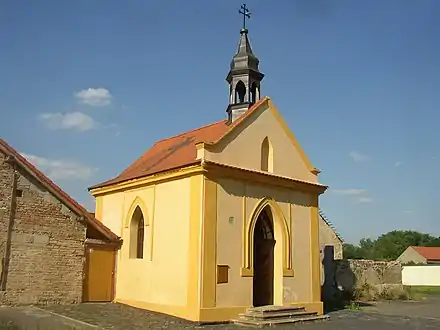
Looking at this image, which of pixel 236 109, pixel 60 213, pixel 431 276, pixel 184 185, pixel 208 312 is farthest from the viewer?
pixel 431 276

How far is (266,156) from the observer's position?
19.0m

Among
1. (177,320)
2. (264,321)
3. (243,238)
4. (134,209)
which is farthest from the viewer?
(134,209)

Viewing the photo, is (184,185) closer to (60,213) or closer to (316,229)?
(60,213)

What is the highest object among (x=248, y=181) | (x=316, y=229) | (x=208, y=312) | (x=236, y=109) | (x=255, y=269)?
(x=236, y=109)

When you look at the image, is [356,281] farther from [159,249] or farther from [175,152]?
[159,249]

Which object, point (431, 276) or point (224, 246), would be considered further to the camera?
point (431, 276)

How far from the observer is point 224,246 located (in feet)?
54.4

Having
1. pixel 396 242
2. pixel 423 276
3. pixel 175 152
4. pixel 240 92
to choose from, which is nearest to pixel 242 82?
pixel 240 92

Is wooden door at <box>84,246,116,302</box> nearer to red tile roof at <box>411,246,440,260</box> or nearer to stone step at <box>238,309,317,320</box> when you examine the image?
stone step at <box>238,309,317,320</box>

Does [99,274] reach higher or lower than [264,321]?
higher

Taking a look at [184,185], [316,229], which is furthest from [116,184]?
[316,229]

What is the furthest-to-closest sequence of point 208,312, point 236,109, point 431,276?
point 431,276
point 236,109
point 208,312

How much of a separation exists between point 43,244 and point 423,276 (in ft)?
148

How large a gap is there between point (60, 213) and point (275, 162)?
792cm
